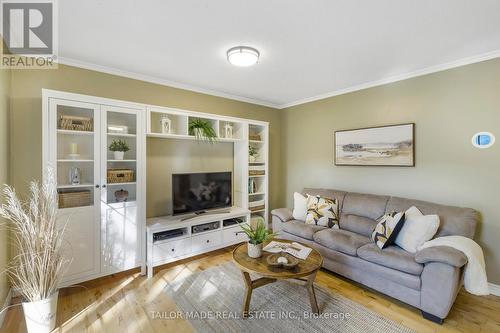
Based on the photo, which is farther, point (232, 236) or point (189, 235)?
point (232, 236)

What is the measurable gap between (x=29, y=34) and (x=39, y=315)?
2.33 metres

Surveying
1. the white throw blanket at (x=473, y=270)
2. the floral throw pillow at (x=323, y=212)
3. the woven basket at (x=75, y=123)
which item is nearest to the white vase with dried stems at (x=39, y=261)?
the woven basket at (x=75, y=123)

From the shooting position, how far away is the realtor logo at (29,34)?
1.73 m

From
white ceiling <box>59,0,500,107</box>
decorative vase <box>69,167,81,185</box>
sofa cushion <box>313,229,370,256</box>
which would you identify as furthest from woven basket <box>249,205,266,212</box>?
decorative vase <box>69,167,81,185</box>

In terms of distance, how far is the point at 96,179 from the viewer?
2.56 m

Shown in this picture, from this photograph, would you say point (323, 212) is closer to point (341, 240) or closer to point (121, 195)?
point (341, 240)

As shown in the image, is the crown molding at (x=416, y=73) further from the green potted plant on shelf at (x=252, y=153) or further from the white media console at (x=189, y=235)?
the white media console at (x=189, y=235)

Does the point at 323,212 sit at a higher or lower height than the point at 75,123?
lower

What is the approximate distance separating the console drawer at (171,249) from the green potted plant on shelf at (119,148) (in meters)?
1.15

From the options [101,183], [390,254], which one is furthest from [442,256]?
[101,183]

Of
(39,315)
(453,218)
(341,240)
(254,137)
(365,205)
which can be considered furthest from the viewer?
(254,137)

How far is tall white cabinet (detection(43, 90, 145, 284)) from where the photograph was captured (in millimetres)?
2400

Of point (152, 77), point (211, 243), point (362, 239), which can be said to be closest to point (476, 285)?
point (362, 239)

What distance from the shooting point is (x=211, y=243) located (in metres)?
3.34
